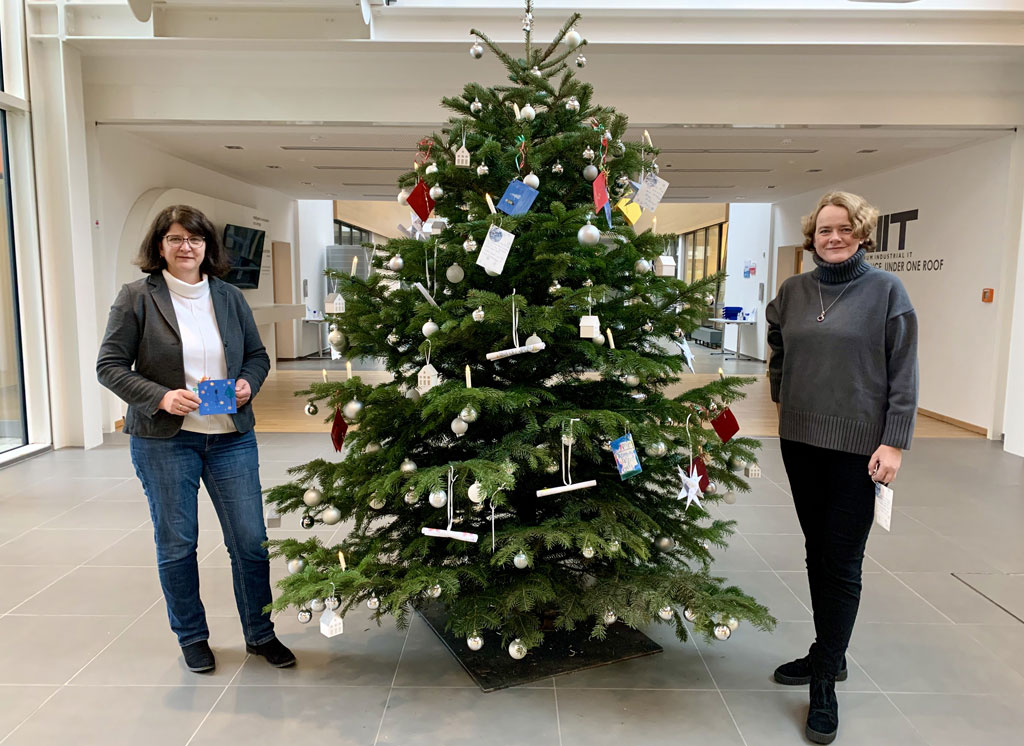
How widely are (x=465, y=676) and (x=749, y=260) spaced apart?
12641 millimetres

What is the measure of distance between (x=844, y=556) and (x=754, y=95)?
16.9 ft

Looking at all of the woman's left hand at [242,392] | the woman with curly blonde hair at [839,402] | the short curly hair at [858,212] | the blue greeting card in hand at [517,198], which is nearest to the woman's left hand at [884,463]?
the woman with curly blonde hair at [839,402]

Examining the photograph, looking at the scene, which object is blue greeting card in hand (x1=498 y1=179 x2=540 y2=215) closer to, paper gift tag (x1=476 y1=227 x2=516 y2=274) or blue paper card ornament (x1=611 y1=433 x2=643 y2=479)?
paper gift tag (x1=476 y1=227 x2=516 y2=274)

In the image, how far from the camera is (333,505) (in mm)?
2545

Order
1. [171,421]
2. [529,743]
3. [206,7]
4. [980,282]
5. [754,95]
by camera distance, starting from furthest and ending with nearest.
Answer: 1. [980,282]
2. [754,95]
3. [206,7]
4. [171,421]
5. [529,743]

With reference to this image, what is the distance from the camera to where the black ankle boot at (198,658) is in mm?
2488

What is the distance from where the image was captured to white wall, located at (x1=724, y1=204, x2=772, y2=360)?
1290 centimetres

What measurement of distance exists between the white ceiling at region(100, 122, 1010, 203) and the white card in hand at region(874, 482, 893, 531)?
496 cm

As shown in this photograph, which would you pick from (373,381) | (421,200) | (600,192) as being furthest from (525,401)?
(373,381)

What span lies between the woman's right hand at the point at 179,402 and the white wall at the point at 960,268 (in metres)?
7.18

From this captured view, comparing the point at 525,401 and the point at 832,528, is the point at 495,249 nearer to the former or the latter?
the point at 525,401

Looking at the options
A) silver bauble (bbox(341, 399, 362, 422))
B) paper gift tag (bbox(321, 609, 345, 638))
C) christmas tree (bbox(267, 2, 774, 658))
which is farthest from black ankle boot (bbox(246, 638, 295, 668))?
silver bauble (bbox(341, 399, 362, 422))

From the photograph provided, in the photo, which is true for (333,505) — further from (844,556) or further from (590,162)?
(844,556)

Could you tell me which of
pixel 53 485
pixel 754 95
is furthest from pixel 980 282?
pixel 53 485
